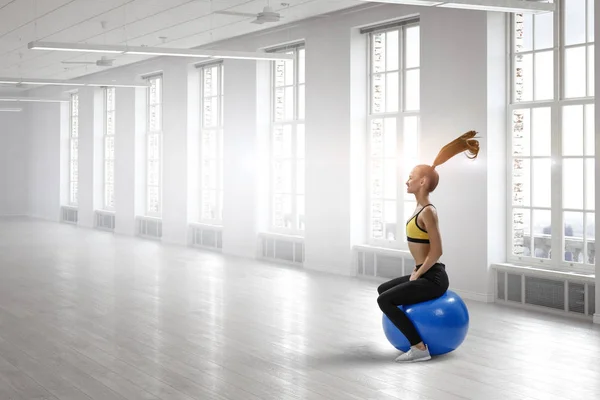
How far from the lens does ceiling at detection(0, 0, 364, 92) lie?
10.4m

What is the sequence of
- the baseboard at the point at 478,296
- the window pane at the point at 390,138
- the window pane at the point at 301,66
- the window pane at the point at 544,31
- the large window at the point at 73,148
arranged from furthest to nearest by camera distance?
the large window at the point at 73,148, the window pane at the point at 301,66, the window pane at the point at 390,138, the baseboard at the point at 478,296, the window pane at the point at 544,31

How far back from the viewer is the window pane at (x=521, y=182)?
8828 millimetres

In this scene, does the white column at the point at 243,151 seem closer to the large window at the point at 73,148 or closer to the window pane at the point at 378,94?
the window pane at the point at 378,94

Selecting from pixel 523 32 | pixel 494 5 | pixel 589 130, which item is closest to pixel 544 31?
pixel 523 32

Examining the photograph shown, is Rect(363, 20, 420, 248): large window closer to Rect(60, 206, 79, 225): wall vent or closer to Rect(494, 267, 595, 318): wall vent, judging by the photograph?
Rect(494, 267, 595, 318): wall vent

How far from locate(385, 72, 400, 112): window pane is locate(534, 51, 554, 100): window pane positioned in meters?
2.39

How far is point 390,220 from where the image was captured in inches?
430

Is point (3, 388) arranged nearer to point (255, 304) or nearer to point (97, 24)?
point (255, 304)

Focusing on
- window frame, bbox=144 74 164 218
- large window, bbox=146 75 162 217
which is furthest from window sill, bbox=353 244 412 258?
large window, bbox=146 75 162 217

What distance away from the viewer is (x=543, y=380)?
5684 mm

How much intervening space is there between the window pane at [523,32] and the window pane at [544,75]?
Result: 20 cm

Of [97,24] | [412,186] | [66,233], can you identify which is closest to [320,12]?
[97,24]

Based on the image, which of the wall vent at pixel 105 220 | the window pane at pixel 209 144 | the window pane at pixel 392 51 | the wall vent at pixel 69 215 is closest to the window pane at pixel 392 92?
the window pane at pixel 392 51

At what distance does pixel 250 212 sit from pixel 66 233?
6.51m
